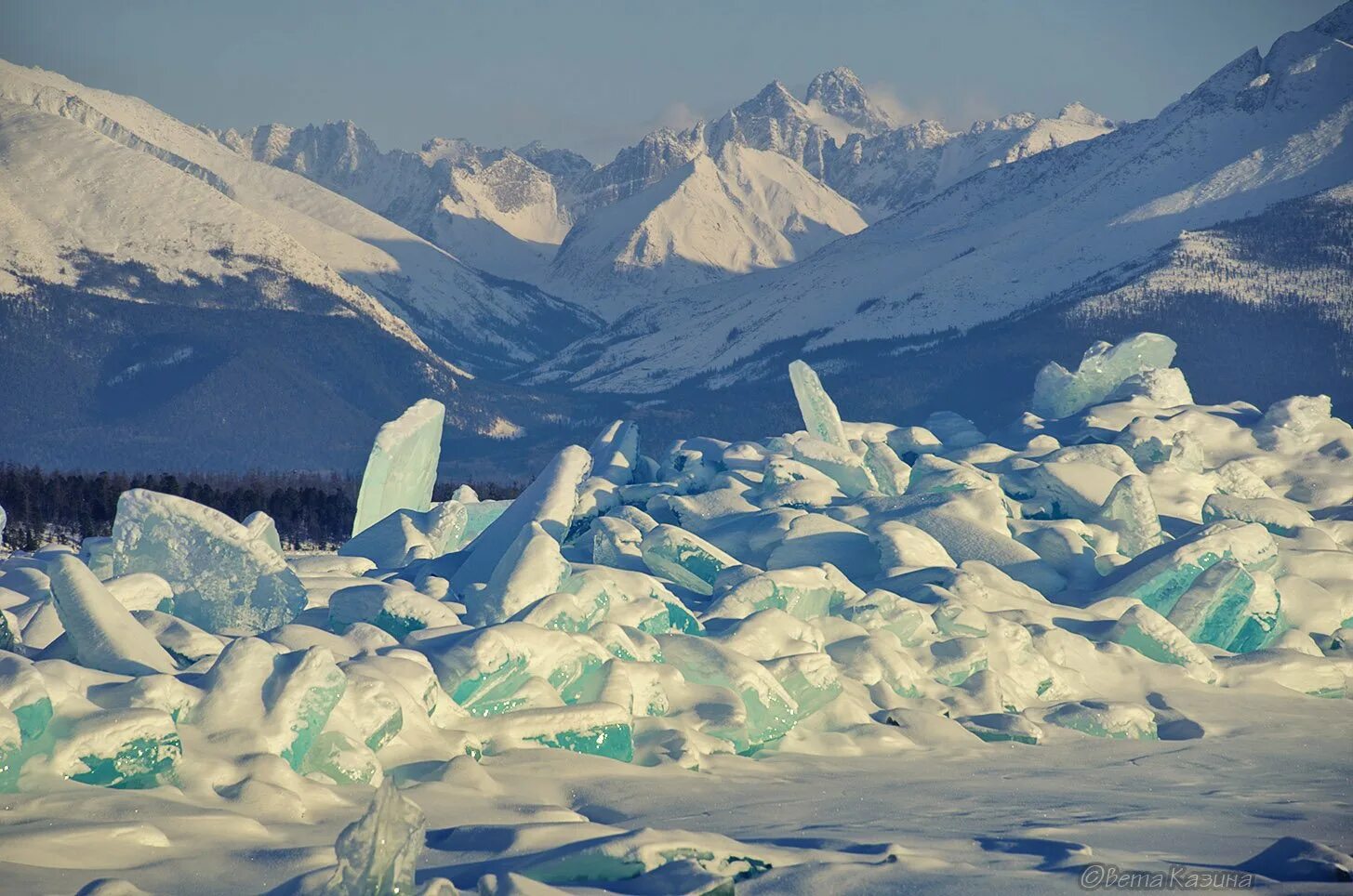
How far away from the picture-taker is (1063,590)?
26.7 meters

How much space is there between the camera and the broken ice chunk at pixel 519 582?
19.4m

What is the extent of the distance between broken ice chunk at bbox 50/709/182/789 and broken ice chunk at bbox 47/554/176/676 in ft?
6.65

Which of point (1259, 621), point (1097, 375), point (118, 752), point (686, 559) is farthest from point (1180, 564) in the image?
point (118, 752)

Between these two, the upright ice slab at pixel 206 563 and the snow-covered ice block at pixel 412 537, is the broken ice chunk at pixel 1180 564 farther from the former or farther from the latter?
the upright ice slab at pixel 206 563

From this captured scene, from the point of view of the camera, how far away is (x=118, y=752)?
1225cm

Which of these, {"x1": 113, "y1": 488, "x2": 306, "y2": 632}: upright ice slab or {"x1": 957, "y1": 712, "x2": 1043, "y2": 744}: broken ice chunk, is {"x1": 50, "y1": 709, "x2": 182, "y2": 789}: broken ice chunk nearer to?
{"x1": 113, "y1": 488, "x2": 306, "y2": 632}: upright ice slab

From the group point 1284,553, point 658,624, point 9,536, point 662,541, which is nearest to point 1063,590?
point 1284,553

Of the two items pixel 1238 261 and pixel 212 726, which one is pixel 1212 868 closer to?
pixel 212 726

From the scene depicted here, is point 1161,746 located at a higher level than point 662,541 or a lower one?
lower

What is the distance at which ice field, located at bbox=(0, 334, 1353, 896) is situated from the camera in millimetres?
11422

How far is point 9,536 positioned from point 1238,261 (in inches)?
6133

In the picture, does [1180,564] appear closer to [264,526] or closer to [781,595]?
[781,595]

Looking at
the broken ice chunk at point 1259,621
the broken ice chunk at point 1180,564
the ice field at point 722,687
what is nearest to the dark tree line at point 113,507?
the ice field at point 722,687

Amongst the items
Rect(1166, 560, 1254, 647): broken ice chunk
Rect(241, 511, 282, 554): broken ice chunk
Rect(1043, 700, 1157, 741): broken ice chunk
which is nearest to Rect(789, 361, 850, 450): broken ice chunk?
Rect(1166, 560, 1254, 647): broken ice chunk
